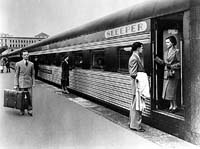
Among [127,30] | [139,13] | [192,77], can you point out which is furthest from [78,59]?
[192,77]

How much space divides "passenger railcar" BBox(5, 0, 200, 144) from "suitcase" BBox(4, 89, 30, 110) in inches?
92.3

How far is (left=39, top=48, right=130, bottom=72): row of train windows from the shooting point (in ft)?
24.3

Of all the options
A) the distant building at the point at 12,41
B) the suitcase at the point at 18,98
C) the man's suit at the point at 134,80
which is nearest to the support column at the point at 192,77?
the man's suit at the point at 134,80

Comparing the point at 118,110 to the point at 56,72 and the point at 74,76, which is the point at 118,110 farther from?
the point at 56,72

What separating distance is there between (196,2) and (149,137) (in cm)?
254

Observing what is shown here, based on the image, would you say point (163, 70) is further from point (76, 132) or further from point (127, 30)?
point (76, 132)

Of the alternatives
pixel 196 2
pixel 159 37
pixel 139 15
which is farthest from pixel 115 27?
pixel 196 2

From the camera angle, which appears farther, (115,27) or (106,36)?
(106,36)

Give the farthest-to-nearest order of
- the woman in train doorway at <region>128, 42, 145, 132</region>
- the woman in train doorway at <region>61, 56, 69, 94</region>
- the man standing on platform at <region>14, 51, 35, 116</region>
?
the woman in train doorway at <region>61, 56, 69, 94</region> → the man standing on platform at <region>14, 51, 35, 116</region> → the woman in train doorway at <region>128, 42, 145, 132</region>

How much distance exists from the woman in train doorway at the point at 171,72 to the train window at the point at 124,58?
1.15m

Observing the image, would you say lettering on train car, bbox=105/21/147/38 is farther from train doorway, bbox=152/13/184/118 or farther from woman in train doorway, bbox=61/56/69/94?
woman in train doorway, bbox=61/56/69/94

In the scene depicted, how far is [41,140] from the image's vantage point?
520cm

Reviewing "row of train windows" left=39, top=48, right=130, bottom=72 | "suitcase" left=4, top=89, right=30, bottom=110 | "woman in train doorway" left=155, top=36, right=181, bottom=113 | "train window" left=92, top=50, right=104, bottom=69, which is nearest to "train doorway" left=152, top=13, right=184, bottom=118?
"woman in train doorway" left=155, top=36, right=181, bottom=113

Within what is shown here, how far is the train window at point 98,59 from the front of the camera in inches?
350
